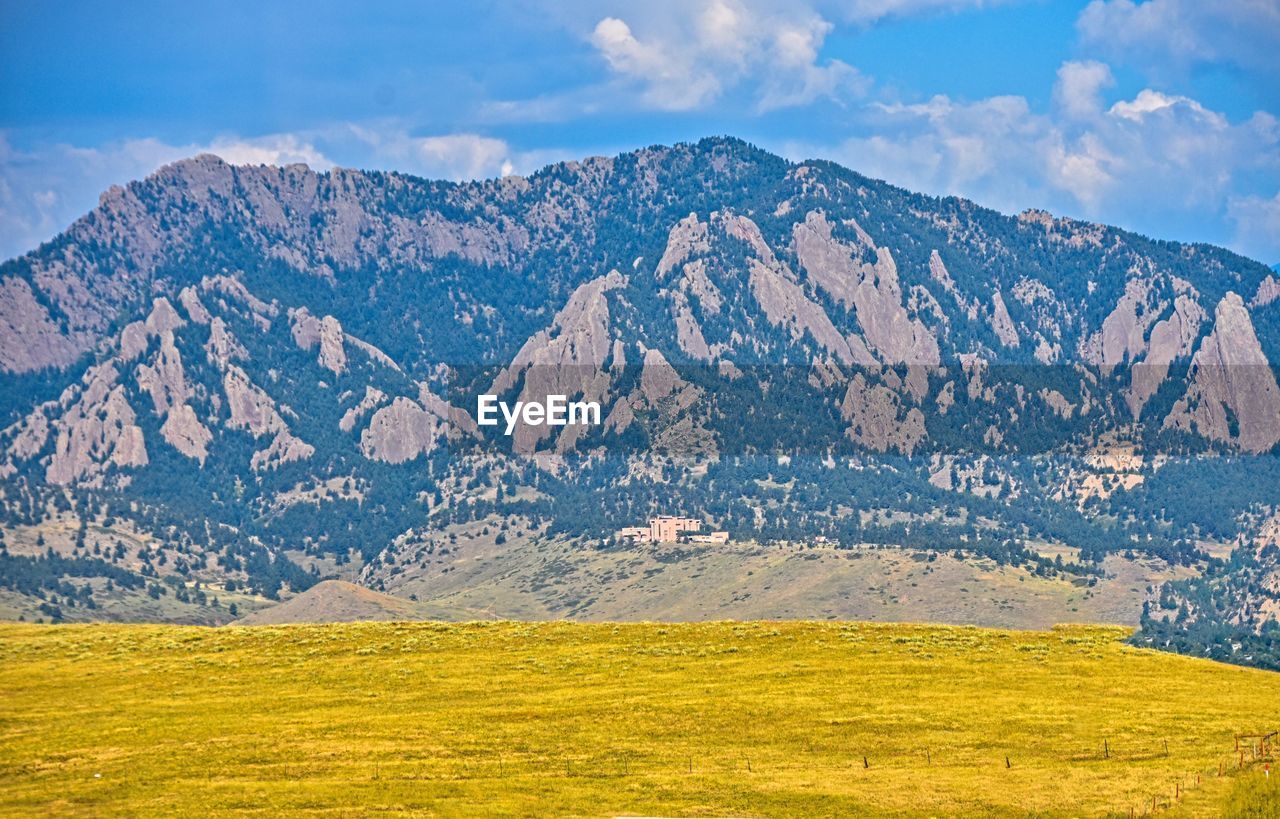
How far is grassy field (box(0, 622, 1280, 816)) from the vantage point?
91688mm

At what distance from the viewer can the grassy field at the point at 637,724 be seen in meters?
91.7

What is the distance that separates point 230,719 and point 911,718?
1703 inches

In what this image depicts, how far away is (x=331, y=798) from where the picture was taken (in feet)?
303

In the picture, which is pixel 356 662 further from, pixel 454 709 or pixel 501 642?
pixel 454 709

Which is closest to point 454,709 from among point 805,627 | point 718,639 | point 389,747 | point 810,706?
point 389,747

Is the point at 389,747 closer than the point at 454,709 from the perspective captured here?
Yes

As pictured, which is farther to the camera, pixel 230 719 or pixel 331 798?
pixel 230 719

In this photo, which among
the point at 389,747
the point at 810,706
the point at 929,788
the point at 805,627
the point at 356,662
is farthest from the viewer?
the point at 805,627

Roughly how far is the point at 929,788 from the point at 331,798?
30900 millimetres

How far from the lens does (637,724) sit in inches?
4296

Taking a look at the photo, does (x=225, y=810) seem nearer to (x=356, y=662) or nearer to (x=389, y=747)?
(x=389, y=747)

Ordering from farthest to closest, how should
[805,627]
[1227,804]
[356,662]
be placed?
[805,627], [356,662], [1227,804]

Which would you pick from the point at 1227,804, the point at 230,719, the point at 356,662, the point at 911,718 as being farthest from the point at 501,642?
the point at 1227,804

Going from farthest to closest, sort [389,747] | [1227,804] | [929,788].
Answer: [389,747]
[929,788]
[1227,804]
